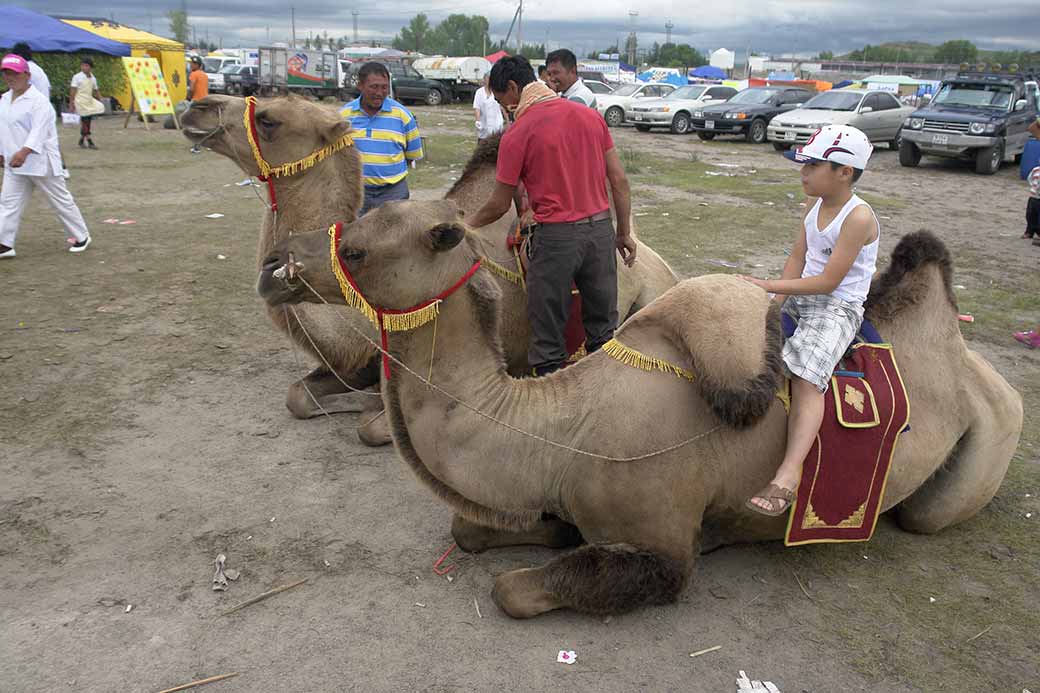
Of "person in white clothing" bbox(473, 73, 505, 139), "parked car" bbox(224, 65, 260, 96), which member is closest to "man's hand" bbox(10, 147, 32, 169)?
"person in white clothing" bbox(473, 73, 505, 139)

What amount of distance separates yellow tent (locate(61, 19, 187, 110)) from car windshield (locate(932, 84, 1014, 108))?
1016 inches

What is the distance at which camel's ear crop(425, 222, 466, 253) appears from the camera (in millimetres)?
3193

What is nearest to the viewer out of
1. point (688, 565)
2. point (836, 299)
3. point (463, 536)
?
point (688, 565)

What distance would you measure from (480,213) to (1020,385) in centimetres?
457

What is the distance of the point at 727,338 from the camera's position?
3.47 meters

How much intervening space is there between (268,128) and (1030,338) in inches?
261

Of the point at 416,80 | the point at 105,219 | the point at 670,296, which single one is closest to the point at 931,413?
the point at 670,296

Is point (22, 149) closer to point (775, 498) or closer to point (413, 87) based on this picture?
point (775, 498)

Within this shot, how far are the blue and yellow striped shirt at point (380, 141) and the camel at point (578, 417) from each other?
3.17 meters

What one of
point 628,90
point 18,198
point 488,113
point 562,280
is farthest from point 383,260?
point 628,90

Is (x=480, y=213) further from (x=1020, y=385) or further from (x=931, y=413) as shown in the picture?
(x=1020, y=385)

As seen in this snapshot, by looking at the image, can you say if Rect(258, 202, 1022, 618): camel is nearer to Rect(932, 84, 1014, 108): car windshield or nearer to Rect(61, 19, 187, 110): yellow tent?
Rect(932, 84, 1014, 108): car windshield

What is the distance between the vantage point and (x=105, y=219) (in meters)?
11.9

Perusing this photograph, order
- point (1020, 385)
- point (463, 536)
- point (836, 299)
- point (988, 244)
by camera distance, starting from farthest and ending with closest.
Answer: point (988, 244)
point (1020, 385)
point (463, 536)
point (836, 299)
